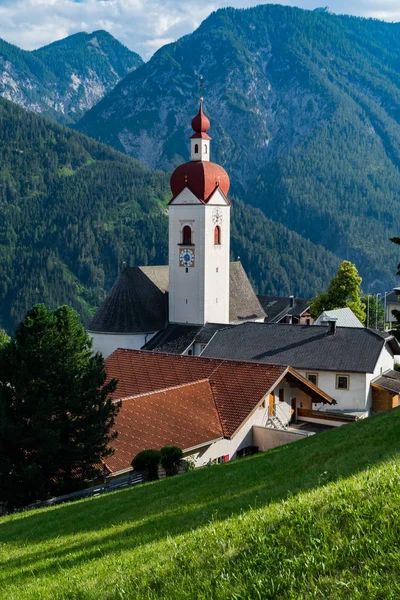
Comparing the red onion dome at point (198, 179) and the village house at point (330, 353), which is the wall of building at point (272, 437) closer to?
the village house at point (330, 353)

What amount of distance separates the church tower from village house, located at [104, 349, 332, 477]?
22.7 metres

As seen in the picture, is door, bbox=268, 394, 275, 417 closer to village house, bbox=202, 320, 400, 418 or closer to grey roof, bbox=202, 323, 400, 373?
village house, bbox=202, 320, 400, 418

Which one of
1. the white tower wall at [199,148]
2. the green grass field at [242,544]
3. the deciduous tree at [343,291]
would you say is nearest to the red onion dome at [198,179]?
the white tower wall at [199,148]

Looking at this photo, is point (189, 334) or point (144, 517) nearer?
point (144, 517)

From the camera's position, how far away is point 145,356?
116ft

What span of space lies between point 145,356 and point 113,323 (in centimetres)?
2080

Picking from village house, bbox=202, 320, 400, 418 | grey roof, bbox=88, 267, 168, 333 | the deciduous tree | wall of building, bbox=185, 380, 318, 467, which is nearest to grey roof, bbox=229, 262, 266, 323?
grey roof, bbox=88, 267, 168, 333

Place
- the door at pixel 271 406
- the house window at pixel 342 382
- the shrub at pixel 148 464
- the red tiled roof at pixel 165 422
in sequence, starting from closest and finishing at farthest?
the shrub at pixel 148 464 < the red tiled roof at pixel 165 422 < the door at pixel 271 406 < the house window at pixel 342 382

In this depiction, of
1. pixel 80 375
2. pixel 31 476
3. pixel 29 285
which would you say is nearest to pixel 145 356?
pixel 80 375

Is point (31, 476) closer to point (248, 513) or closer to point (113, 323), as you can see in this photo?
point (248, 513)

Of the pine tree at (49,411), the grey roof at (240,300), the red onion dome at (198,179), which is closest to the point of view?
the pine tree at (49,411)

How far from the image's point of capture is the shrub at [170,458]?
21859mm

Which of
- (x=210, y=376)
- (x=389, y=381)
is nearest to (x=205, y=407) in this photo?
(x=210, y=376)

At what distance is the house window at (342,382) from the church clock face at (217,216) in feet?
67.1
